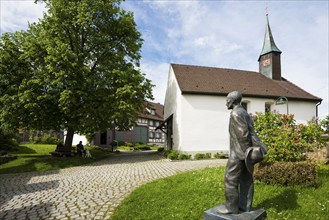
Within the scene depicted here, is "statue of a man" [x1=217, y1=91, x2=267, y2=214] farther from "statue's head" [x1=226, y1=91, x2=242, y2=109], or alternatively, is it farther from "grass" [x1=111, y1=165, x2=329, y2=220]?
"grass" [x1=111, y1=165, x2=329, y2=220]

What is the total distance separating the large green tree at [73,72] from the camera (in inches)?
628

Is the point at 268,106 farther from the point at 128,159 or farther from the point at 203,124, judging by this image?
the point at 128,159

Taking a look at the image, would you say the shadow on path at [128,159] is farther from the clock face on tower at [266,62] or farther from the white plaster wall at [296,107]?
the clock face on tower at [266,62]

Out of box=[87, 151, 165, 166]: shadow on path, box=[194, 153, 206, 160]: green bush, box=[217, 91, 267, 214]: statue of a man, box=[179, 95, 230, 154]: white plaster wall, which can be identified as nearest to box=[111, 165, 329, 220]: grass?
box=[217, 91, 267, 214]: statue of a man

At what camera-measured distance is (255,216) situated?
4.40 m

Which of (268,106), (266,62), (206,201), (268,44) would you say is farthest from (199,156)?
(268,44)

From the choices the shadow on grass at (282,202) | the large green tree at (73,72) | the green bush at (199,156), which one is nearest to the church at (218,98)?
the green bush at (199,156)

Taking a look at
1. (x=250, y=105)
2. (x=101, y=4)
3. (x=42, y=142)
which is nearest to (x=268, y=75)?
(x=250, y=105)

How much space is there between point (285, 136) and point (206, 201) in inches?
158

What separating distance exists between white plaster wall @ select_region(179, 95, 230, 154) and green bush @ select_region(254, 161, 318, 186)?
477 inches

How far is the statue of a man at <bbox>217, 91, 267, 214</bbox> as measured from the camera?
4.26 m

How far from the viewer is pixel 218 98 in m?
20.9

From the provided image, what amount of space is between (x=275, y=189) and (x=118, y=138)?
116ft

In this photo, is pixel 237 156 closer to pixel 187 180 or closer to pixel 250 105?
pixel 187 180
